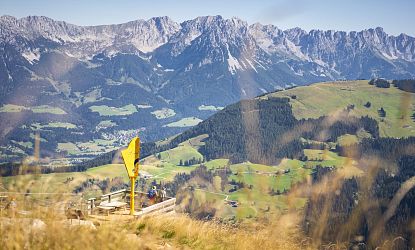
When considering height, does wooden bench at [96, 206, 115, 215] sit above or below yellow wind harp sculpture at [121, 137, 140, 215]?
below

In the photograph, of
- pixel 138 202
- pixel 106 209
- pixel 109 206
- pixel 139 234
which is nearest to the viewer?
pixel 139 234

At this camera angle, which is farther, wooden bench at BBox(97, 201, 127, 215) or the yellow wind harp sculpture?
wooden bench at BBox(97, 201, 127, 215)

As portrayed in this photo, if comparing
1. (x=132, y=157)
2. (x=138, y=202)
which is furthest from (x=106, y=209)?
(x=132, y=157)

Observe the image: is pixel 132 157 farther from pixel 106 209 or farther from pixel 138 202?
pixel 138 202

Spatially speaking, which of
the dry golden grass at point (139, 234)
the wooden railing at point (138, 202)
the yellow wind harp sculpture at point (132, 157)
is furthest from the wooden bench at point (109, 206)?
the dry golden grass at point (139, 234)

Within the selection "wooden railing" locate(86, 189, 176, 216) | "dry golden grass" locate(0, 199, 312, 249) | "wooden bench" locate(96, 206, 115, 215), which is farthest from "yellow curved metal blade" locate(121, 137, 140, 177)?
"wooden bench" locate(96, 206, 115, 215)

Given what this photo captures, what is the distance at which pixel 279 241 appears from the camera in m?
11.9

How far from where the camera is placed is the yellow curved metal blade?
44.4ft

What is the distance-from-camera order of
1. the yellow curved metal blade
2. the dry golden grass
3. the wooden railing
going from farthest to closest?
the wooden railing → the yellow curved metal blade → the dry golden grass

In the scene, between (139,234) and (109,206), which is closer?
(139,234)

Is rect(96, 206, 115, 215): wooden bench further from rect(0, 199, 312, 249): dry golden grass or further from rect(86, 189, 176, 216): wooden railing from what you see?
rect(0, 199, 312, 249): dry golden grass

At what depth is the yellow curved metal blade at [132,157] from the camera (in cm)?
1352

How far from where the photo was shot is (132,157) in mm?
13719

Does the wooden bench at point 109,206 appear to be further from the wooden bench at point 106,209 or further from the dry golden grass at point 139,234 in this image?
the dry golden grass at point 139,234
